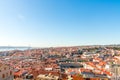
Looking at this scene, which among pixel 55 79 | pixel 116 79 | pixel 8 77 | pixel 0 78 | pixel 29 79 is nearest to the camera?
pixel 0 78

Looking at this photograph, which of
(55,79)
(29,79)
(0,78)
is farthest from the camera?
(29,79)

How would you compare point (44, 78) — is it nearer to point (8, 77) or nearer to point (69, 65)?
point (8, 77)

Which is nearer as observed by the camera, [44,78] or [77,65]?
[44,78]

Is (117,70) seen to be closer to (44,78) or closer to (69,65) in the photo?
(44,78)

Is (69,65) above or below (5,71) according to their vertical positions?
below

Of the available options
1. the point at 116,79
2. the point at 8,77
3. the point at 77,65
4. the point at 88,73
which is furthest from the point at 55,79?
the point at 77,65

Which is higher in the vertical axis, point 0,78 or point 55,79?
point 0,78

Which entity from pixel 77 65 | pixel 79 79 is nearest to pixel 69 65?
pixel 77 65

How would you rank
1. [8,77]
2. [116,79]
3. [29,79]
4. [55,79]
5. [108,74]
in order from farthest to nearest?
[108,74] < [116,79] < [29,79] < [55,79] < [8,77]

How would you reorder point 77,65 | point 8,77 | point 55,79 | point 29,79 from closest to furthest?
1. point 8,77
2. point 55,79
3. point 29,79
4. point 77,65
